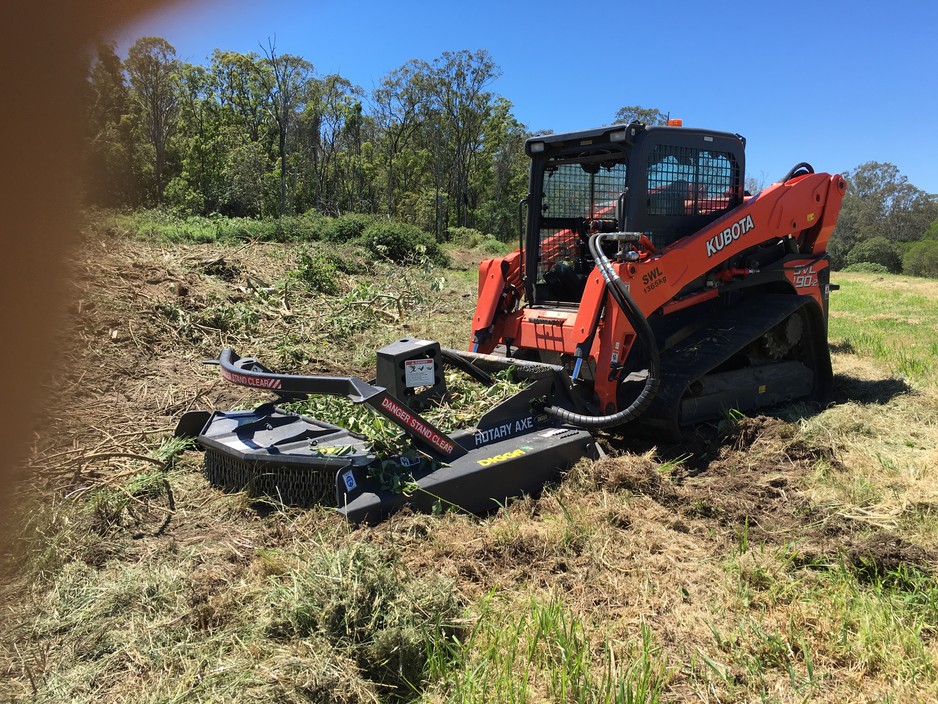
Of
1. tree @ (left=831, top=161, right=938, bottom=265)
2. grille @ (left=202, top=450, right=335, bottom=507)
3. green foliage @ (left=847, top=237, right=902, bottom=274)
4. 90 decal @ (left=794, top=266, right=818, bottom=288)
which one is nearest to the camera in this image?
grille @ (left=202, top=450, right=335, bottom=507)

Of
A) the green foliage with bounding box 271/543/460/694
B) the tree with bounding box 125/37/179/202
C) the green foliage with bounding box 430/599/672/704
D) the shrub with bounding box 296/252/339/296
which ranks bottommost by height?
the green foliage with bounding box 430/599/672/704

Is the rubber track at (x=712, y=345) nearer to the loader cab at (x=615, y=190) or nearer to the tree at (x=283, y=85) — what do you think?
the loader cab at (x=615, y=190)

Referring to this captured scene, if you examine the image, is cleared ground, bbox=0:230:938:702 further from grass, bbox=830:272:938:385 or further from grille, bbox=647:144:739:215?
grass, bbox=830:272:938:385

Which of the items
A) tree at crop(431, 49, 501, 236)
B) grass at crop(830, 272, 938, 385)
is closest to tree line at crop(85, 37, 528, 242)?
tree at crop(431, 49, 501, 236)

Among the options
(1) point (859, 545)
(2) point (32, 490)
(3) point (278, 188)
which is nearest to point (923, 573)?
(1) point (859, 545)

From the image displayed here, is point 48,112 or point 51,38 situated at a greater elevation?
point 51,38

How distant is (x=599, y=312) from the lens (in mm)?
4910

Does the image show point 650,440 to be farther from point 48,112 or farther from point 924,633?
point 48,112

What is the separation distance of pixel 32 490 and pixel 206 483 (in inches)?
42.5

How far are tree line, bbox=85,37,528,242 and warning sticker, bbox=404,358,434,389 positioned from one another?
24298 mm

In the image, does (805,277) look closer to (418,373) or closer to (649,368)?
(649,368)

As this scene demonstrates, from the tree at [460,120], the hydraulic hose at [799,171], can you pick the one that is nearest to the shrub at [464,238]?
the tree at [460,120]

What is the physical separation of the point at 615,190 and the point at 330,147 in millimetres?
43197

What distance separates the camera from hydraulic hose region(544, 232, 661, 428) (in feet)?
14.8
